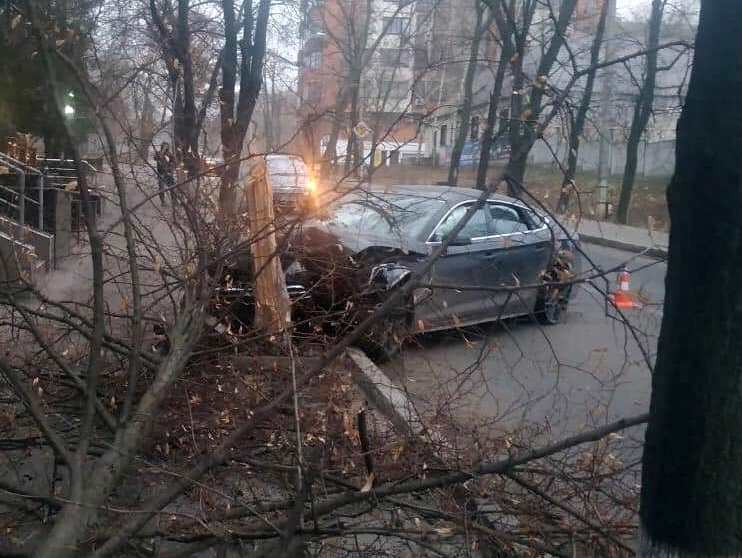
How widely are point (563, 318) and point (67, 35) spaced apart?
6.51 m

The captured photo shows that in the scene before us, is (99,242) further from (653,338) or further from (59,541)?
(653,338)

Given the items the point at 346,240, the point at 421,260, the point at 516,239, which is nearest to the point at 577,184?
the point at 346,240

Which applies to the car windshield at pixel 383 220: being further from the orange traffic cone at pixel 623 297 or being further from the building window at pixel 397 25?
the building window at pixel 397 25

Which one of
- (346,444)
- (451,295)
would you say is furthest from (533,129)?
(451,295)

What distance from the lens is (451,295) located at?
8320 millimetres

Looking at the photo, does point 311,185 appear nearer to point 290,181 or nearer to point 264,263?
point 264,263

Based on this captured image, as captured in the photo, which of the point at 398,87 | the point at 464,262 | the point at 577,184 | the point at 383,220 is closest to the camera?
the point at 577,184

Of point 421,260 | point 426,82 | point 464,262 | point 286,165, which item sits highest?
point 426,82

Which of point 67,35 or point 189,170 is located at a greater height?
point 67,35

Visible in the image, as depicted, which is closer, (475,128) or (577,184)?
(577,184)

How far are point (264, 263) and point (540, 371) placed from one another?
73.0 inches

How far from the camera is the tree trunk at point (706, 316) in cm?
214

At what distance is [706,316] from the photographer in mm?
2172

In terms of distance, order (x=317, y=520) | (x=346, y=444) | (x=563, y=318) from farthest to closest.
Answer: (x=563, y=318) → (x=346, y=444) → (x=317, y=520)
